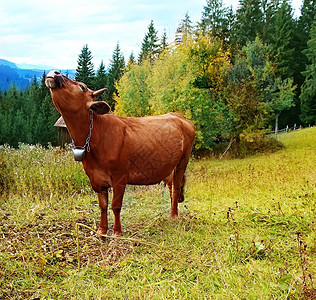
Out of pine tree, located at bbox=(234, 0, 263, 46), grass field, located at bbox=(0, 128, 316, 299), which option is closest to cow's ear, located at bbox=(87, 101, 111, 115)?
grass field, located at bbox=(0, 128, 316, 299)

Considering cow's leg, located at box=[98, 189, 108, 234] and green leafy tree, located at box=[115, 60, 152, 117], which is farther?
green leafy tree, located at box=[115, 60, 152, 117]

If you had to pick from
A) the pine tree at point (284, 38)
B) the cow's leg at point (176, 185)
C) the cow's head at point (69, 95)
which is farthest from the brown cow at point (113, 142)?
the pine tree at point (284, 38)

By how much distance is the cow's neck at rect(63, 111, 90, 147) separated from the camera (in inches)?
161

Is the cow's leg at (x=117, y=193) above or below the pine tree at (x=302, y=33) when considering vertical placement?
below

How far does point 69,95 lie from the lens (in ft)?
12.9

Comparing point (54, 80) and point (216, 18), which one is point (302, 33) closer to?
point (216, 18)

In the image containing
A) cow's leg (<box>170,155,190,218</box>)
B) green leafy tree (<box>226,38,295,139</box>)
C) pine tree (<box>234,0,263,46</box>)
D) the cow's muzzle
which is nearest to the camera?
the cow's muzzle

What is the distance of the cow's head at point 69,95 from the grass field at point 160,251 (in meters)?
1.38

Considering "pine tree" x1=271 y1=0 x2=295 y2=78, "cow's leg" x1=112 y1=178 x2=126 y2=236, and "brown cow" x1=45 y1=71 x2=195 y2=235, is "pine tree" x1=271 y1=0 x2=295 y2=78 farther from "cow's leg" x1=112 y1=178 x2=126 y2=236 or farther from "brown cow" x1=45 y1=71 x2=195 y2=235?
"cow's leg" x1=112 y1=178 x2=126 y2=236

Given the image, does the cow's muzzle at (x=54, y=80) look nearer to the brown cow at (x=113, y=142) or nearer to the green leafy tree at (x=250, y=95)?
the brown cow at (x=113, y=142)

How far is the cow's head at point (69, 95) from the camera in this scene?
148 inches

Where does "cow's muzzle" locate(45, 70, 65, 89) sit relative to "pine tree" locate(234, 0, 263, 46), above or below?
below

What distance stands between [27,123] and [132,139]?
3990cm

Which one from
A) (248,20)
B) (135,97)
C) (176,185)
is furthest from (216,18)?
(176,185)
